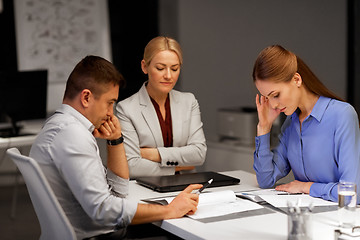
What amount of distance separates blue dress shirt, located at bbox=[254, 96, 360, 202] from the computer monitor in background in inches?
101

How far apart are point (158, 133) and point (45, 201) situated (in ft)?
4.33

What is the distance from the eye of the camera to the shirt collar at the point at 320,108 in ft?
8.12

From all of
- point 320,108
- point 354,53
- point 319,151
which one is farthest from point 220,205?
point 354,53

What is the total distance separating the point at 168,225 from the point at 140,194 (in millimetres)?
505

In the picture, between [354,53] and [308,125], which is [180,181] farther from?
[354,53]

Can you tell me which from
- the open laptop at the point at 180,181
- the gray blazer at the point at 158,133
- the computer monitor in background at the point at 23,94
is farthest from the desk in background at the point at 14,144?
the open laptop at the point at 180,181

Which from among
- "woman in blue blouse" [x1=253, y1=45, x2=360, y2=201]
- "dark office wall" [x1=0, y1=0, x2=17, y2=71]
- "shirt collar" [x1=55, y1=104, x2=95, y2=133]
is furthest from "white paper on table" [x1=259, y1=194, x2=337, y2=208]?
"dark office wall" [x1=0, y1=0, x2=17, y2=71]

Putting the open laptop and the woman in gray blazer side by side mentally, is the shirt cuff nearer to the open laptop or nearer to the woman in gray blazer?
the open laptop

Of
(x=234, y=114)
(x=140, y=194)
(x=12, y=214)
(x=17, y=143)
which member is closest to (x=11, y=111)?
(x=17, y=143)

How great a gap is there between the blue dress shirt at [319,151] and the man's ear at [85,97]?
35.5 inches

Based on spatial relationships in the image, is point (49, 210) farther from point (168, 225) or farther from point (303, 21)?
point (303, 21)

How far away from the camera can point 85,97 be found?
2.18 m

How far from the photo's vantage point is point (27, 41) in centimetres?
572

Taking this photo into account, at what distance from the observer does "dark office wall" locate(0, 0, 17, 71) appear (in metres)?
5.69
